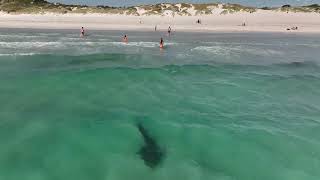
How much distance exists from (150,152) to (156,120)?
4289mm

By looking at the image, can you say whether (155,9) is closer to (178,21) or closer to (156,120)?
(178,21)

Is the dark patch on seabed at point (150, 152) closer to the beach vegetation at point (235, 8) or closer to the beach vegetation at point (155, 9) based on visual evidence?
the beach vegetation at point (155, 9)

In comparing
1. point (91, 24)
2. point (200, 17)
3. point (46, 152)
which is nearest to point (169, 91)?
point (46, 152)

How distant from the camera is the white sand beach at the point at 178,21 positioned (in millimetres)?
80875

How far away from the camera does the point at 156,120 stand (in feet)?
69.8

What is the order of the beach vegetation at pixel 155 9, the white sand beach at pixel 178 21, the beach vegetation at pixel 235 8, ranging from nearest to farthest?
the white sand beach at pixel 178 21, the beach vegetation at pixel 155 9, the beach vegetation at pixel 235 8

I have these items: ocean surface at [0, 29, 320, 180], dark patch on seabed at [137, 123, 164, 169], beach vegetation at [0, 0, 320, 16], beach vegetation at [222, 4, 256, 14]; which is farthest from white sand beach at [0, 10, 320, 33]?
dark patch on seabed at [137, 123, 164, 169]

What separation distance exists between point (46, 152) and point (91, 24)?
70291mm

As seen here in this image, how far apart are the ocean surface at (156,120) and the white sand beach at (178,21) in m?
43.2

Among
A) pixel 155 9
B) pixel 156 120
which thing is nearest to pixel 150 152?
pixel 156 120

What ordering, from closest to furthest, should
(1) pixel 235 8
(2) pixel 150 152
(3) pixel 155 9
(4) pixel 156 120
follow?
1. (2) pixel 150 152
2. (4) pixel 156 120
3. (1) pixel 235 8
4. (3) pixel 155 9

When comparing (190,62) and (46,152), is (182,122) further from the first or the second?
(190,62)

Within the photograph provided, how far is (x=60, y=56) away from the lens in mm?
40188

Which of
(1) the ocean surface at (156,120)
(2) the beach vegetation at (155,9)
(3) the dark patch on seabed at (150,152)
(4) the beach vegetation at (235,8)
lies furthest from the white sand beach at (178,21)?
(3) the dark patch on seabed at (150,152)
